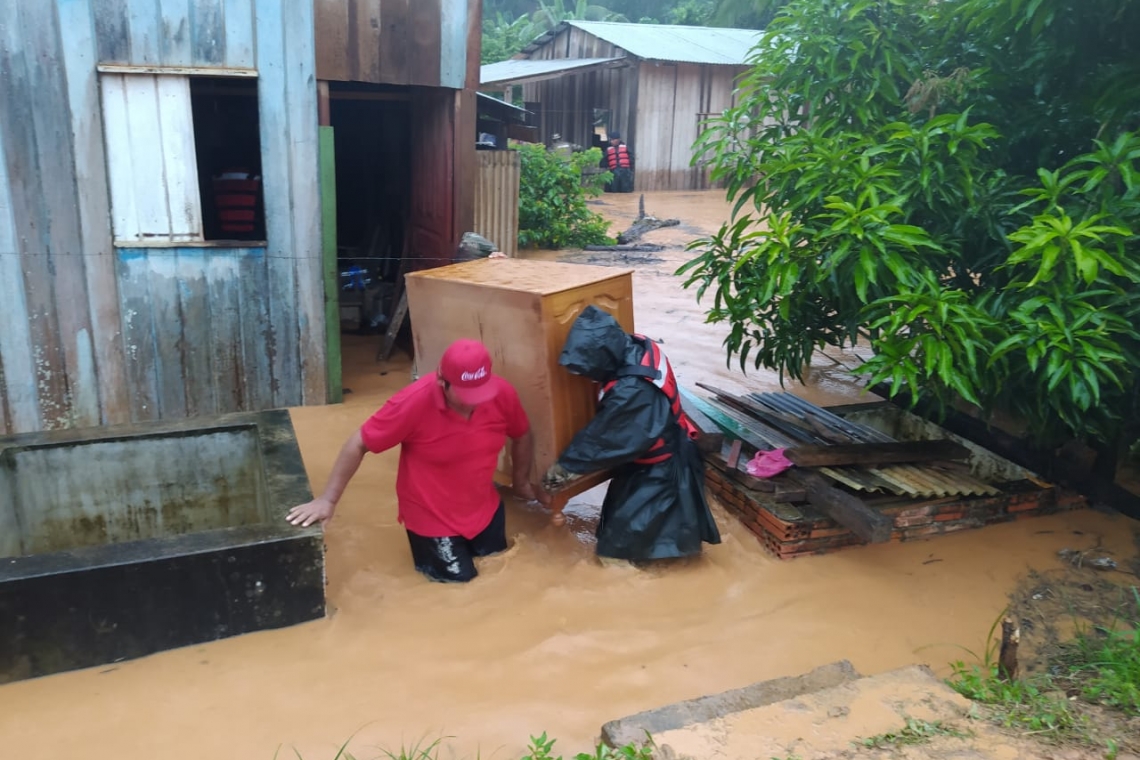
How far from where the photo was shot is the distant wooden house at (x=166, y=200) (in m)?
5.36

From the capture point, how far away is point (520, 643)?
3830mm

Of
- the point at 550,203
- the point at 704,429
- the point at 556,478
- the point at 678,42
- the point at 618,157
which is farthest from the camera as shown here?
A: the point at 678,42

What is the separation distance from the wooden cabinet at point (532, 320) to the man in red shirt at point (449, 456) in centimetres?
17

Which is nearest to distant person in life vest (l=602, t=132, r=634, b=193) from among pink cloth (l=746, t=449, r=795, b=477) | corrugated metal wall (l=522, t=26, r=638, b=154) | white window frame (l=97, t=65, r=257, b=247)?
corrugated metal wall (l=522, t=26, r=638, b=154)

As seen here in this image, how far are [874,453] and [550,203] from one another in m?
9.32

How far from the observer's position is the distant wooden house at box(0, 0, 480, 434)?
5.36 metres

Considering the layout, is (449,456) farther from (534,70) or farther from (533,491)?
(534,70)

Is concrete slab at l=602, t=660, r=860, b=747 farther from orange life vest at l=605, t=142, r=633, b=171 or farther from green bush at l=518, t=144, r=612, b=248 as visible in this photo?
orange life vest at l=605, t=142, r=633, b=171

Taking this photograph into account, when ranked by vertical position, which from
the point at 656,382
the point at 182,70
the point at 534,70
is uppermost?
the point at 534,70

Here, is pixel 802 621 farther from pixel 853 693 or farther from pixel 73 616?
pixel 73 616

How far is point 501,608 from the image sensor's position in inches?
161

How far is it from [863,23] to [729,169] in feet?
3.47

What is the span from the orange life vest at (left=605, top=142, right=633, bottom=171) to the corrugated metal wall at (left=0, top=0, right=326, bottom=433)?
48.8ft

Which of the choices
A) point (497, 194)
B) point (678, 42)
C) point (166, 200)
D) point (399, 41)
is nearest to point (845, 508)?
point (399, 41)
